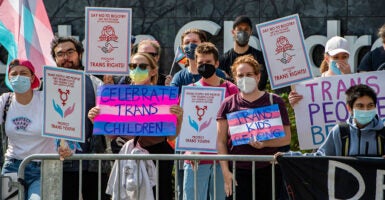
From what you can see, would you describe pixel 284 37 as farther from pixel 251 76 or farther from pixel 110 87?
pixel 110 87

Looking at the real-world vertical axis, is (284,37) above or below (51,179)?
above

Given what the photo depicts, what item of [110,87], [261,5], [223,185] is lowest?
[223,185]

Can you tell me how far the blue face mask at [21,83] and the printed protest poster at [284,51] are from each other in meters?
2.13

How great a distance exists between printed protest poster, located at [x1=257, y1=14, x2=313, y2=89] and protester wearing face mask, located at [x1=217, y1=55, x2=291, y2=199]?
41cm

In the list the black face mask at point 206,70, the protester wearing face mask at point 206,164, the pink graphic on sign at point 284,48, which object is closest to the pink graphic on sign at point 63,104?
the protester wearing face mask at point 206,164

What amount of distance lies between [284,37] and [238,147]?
118cm

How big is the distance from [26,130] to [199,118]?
5.07 feet

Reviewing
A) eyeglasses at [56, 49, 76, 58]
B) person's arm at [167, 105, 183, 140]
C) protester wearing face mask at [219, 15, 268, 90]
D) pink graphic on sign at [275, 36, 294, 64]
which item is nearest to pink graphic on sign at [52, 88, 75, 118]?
eyeglasses at [56, 49, 76, 58]

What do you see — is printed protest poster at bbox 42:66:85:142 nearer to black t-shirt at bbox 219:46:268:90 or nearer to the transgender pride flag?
black t-shirt at bbox 219:46:268:90

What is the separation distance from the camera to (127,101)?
1223 cm

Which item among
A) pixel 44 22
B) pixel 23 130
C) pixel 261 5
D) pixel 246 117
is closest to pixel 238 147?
pixel 246 117

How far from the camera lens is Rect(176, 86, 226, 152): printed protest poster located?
12.3 meters

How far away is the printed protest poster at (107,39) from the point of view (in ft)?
41.3

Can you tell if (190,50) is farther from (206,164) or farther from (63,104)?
(63,104)
